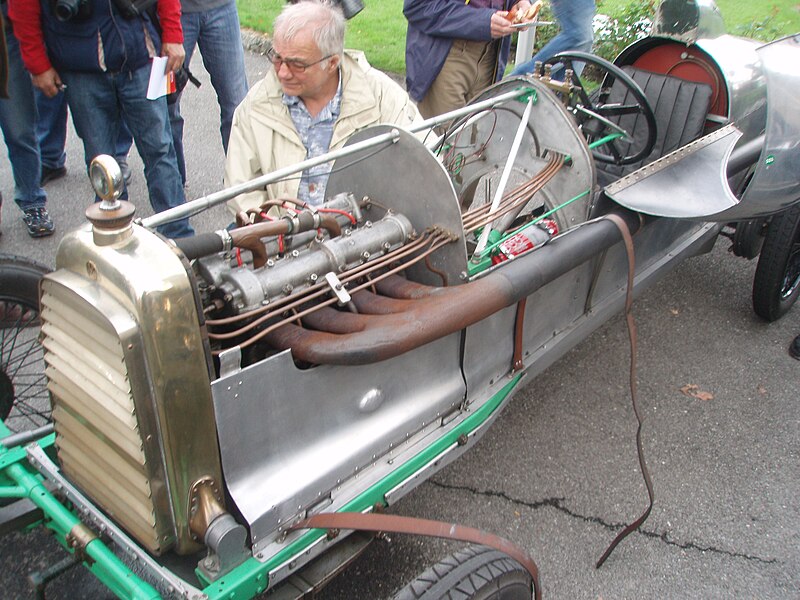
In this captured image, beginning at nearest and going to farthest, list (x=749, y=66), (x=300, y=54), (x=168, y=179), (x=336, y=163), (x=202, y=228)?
(x=336, y=163) < (x=300, y=54) < (x=749, y=66) < (x=168, y=179) < (x=202, y=228)

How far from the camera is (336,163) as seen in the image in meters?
2.37

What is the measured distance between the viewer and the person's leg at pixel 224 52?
4.17m

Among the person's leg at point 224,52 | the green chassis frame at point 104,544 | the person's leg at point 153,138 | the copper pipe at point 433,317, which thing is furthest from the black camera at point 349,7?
the green chassis frame at point 104,544

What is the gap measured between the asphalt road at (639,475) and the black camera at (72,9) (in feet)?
4.52

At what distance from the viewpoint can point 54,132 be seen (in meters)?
4.59

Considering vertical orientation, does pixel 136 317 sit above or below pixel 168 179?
above

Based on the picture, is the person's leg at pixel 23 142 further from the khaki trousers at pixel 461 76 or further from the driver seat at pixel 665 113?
the driver seat at pixel 665 113

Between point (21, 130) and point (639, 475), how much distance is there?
3.63 metres

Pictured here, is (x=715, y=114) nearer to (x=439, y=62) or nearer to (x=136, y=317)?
(x=439, y=62)

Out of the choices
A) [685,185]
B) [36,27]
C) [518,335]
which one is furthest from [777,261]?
[36,27]

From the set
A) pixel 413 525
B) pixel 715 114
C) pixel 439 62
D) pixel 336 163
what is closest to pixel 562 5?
pixel 439 62

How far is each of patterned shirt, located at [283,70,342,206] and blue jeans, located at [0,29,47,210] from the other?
1.85 m

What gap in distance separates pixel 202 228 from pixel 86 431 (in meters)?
2.67

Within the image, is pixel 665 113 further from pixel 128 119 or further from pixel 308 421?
pixel 128 119
